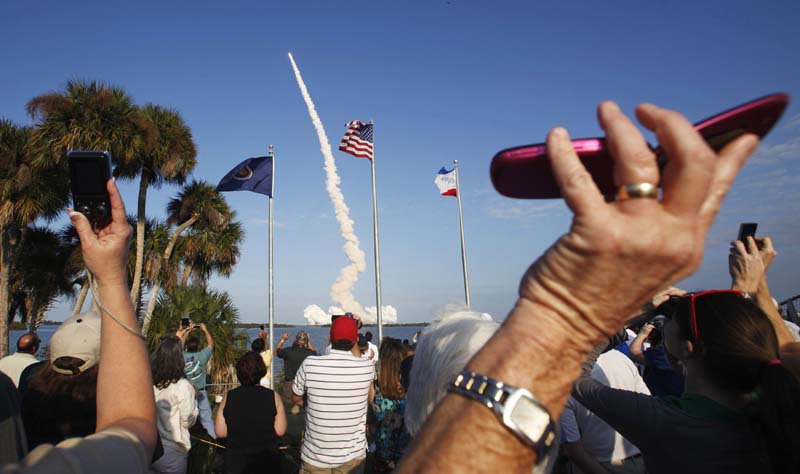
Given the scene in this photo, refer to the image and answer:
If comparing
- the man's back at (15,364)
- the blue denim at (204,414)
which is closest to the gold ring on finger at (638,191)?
the man's back at (15,364)

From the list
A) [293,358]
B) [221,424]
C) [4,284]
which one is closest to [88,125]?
[4,284]

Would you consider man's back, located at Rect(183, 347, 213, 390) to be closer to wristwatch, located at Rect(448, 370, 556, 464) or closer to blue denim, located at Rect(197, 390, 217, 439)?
blue denim, located at Rect(197, 390, 217, 439)

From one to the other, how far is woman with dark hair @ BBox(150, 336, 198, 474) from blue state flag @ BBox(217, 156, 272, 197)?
11.1 m

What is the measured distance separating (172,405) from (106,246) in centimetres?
415

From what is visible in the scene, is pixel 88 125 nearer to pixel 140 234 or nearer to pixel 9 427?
pixel 140 234

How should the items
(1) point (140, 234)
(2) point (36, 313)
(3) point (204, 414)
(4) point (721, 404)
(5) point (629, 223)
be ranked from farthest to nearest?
(2) point (36, 313)
(1) point (140, 234)
(3) point (204, 414)
(4) point (721, 404)
(5) point (629, 223)

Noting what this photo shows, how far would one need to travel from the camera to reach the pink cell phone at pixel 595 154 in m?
0.93

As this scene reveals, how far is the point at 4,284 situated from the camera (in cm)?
1720

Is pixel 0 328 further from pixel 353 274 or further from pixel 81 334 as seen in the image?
pixel 81 334

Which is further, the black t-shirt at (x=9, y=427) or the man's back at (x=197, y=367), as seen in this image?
the man's back at (x=197, y=367)

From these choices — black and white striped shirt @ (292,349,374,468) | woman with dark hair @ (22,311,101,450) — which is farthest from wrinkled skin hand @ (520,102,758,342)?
black and white striped shirt @ (292,349,374,468)

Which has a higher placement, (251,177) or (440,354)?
(251,177)

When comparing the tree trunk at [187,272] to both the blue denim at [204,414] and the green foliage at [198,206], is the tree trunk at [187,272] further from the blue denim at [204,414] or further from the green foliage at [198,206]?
the blue denim at [204,414]

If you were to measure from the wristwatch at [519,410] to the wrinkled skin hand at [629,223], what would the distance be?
0.56 ft
